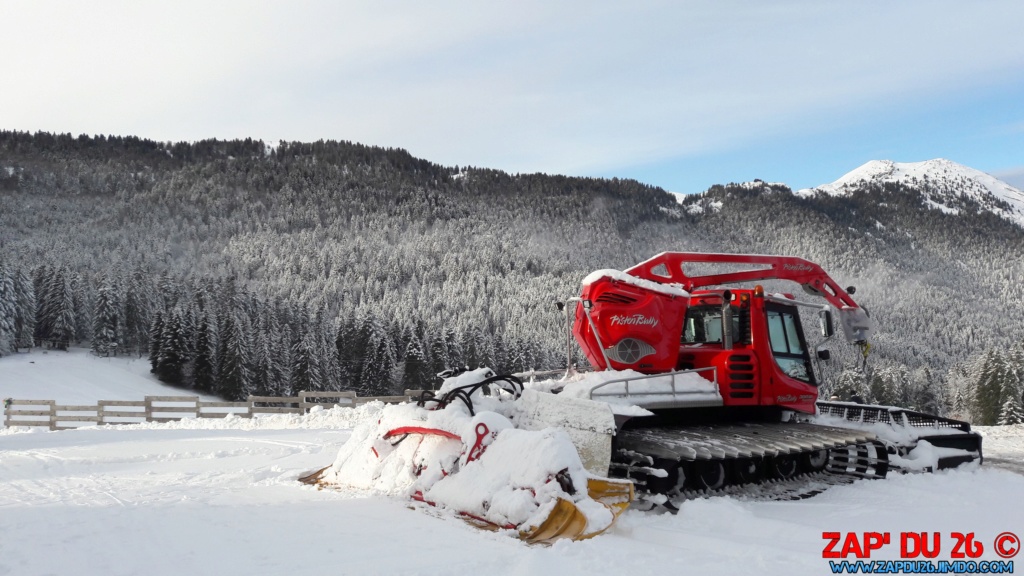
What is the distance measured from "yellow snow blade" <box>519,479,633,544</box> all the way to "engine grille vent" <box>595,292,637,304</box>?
315cm

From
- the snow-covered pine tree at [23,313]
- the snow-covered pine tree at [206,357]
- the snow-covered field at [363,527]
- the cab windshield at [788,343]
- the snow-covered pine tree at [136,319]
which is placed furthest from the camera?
the snow-covered pine tree at [136,319]

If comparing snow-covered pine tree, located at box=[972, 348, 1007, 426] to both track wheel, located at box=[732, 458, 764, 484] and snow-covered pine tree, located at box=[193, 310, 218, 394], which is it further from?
snow-covered pine tree, located at box=[193, 310, 218, 394]

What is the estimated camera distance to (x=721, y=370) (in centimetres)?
941

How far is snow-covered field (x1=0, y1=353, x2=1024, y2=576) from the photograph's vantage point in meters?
5.16

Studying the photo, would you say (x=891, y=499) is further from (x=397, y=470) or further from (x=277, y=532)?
(x=277, y=532)

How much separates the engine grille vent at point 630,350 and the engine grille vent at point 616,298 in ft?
1.57

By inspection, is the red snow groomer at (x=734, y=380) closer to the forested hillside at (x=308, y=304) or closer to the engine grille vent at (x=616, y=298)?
the engine grille vent at (x=616, y=298)

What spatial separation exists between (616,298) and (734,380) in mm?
1899

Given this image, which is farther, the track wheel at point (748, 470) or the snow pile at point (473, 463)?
the track wheel at point (748, 470)

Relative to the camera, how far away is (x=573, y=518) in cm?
595

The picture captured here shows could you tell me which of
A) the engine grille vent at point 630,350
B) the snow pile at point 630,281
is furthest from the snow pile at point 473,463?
the snow pile at point 630,281

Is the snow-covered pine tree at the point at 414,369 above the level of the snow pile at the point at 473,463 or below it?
below

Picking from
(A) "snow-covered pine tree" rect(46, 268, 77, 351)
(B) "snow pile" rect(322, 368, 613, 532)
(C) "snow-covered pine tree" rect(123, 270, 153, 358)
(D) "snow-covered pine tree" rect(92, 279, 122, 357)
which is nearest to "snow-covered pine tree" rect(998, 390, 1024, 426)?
(B) "snow pile" rect(322, 368, 613, 532)

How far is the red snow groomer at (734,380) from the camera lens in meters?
8.15
